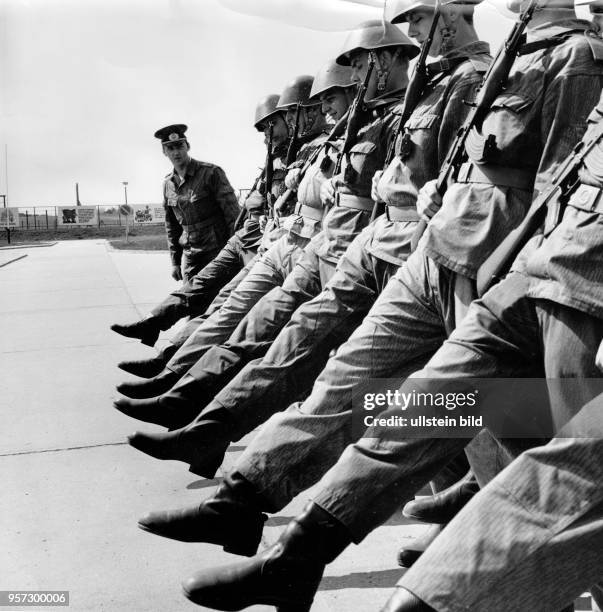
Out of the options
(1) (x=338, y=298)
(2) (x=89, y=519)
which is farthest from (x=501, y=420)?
(2) (x=89, y=519)

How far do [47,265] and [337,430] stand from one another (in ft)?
57.1

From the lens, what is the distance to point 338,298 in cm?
320

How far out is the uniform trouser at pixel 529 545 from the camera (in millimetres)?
1583

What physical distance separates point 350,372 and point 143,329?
130 inches

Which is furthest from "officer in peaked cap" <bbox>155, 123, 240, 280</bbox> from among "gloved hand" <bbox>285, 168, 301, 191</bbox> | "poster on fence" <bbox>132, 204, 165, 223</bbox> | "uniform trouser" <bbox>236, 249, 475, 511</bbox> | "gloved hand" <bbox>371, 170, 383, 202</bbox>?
"poster on fence" <bbox>132, 204, 165, 223</bbox>

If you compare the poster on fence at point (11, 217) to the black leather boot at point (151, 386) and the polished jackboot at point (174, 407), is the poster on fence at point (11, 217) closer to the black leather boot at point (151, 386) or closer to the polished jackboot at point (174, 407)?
the black leather boot at point (151, 386)

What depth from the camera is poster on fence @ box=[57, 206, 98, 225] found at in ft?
176

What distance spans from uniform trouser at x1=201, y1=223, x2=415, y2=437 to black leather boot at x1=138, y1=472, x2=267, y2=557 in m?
0.69

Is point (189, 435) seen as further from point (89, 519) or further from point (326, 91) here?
point (326, 91)

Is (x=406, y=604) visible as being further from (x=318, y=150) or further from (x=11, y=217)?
(x=11, y=217)

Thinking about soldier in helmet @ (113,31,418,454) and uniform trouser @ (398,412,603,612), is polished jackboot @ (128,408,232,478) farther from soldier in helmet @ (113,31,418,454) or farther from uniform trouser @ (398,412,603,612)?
uniform trouser @ (398,412,603,612)

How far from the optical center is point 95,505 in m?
3.46

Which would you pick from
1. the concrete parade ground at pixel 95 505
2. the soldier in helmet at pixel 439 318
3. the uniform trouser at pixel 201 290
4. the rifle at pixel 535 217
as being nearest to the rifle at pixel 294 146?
the uniform trouser at pixel 201 290

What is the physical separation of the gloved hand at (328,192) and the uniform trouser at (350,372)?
142 cm
